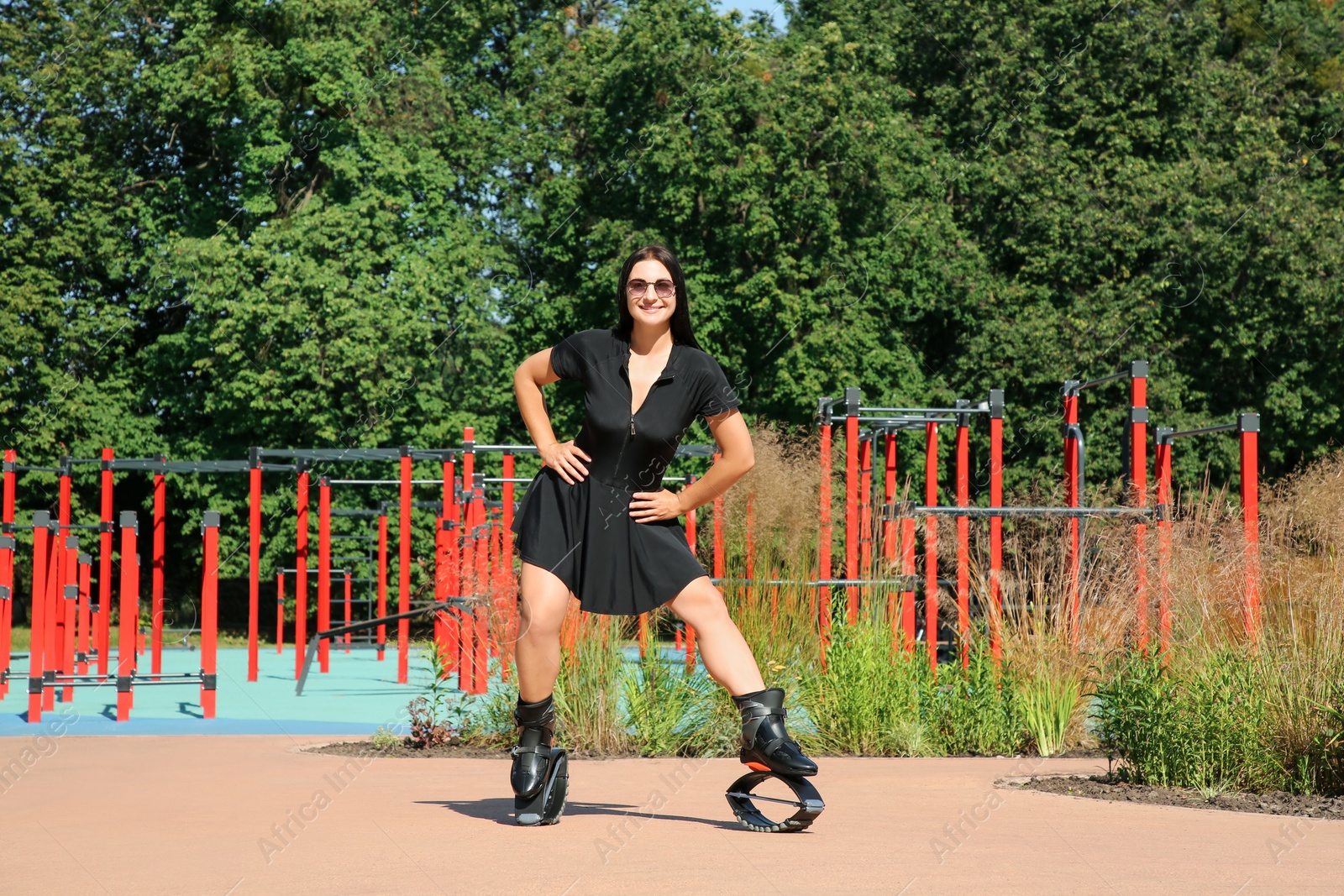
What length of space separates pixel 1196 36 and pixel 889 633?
67.1ft

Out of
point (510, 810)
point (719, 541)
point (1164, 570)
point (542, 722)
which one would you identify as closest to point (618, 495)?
point (542, 722)

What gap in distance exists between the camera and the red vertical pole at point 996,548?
7.62 metres

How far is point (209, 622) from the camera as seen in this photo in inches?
→ 430

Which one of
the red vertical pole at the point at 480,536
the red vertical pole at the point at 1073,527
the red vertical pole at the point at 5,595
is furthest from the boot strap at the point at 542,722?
the red vertical pole at the point at 5,595

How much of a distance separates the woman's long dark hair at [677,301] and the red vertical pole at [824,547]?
3.13 meters

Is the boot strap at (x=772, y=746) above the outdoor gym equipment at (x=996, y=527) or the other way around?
the other way around

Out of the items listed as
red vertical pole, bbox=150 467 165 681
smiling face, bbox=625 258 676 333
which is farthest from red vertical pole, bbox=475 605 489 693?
red vertical pole, bbox=150 467 165 681

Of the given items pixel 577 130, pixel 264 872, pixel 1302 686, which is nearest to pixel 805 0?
pixel 577 130

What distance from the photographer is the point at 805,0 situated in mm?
28031

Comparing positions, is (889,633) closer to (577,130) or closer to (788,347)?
(788,347)

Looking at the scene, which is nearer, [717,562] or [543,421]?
[543,421]

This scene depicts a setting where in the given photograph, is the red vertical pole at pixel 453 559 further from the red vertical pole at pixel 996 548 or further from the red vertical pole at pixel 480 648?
the red vertical pole at pixel 996 548

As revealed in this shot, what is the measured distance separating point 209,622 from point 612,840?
7.27 meters

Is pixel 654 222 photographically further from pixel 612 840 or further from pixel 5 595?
pixel 612 840
